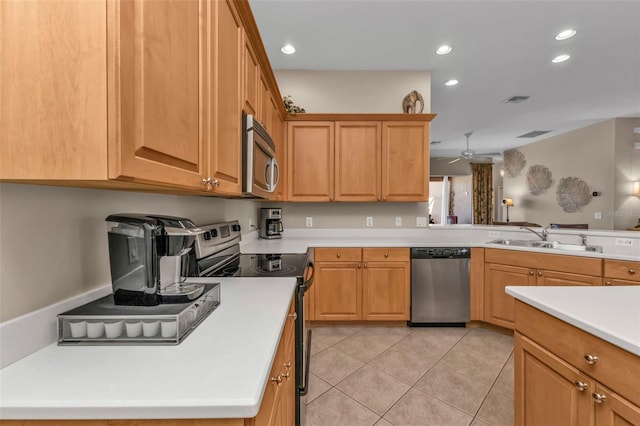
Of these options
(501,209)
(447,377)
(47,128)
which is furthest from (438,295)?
(501,209)

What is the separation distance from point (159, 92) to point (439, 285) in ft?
9.12

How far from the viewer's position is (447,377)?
6.39ft

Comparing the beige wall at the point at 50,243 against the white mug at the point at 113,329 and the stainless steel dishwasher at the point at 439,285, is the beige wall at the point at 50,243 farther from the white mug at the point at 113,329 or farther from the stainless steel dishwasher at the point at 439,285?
the stainless steel dishwasher at the point at 439,285

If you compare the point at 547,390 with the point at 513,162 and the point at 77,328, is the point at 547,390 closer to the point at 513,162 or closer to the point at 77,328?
the point at 77,328

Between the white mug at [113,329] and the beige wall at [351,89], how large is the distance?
9.51 ft

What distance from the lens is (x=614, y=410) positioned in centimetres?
78

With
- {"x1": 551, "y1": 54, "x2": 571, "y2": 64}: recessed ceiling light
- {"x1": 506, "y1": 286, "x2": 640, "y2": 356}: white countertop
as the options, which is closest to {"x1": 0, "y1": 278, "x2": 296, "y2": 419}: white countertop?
{"x1": 506, "y1": 286, "x2": 640, "y2": 356}: white countertop

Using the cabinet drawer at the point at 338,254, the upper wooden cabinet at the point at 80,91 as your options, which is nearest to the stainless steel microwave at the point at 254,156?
the upper wooden cabinet at the point at 80,91

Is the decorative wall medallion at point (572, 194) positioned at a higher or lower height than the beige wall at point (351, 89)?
lower

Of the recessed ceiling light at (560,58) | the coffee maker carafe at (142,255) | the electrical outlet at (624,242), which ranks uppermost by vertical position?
the recessed ceiling light at (560,58)

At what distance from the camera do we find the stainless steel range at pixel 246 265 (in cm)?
137

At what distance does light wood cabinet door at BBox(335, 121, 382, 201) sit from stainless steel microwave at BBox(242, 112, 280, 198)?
1355 millimetres

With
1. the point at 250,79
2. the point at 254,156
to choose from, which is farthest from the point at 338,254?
the point at 250,79

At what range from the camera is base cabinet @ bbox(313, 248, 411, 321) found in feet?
8.82
